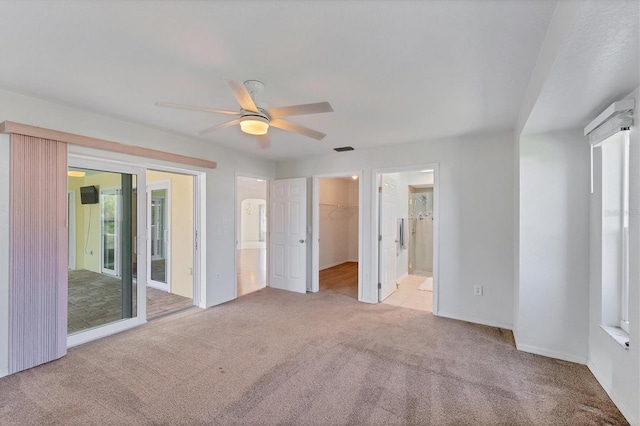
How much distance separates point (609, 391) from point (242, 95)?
3.38m

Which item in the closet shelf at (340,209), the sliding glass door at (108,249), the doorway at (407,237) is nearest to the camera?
the sliding glass door at (108,249)

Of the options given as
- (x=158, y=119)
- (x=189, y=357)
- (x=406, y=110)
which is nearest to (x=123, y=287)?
(x=189, y=357)

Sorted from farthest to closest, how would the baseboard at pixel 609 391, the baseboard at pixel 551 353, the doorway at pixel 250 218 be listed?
the doorway at pixel 250 218, the baseboard at pixel 551 353, the baseboard at pixel 609 391

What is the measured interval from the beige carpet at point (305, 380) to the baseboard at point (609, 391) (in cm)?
4

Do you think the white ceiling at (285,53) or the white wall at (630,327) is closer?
the white ceiling at (285,53)

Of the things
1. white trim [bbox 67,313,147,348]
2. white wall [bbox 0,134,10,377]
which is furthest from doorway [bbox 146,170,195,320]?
white wall [bbox 0,134,10,377]

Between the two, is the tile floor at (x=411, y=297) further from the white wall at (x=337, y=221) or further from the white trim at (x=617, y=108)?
the white trim at (x=617, y=108)

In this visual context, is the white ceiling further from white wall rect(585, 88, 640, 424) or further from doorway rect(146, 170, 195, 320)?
doorway rect(146, 170, 195, 320)

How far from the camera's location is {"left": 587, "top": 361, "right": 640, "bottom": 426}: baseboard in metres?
1.80

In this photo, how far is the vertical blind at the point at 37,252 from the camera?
2426 millimetres

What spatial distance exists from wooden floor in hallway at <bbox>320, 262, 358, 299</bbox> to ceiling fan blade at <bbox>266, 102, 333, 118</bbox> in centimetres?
342

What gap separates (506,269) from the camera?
3375 millimetres

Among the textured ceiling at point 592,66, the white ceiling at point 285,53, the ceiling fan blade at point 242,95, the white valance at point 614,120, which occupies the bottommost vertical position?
the white valance at point 614,120

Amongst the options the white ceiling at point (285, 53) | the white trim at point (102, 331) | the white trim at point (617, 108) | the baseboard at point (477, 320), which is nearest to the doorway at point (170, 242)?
the white trim at point (102, 331)
